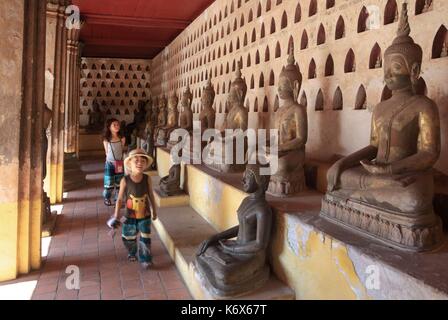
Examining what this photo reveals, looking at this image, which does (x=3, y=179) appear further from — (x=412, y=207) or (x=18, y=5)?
(x=412, y=207)

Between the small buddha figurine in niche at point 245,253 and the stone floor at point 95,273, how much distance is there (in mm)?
531

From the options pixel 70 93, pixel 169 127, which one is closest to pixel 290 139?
pixel 169 127

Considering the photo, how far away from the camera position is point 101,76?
18516 mm

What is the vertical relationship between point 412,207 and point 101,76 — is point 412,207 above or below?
below

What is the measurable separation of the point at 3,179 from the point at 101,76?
15488mm

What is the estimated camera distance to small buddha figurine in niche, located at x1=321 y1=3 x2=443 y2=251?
2586 millimetres

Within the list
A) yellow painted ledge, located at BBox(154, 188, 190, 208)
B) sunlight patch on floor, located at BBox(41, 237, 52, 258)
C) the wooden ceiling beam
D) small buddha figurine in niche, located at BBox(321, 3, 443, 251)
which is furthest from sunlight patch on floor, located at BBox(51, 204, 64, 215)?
the wooden ceiling beam

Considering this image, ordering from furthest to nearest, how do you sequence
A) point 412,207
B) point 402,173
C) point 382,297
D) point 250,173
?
point 250,173 → point 402,173 → point 412,207 → point 382,297

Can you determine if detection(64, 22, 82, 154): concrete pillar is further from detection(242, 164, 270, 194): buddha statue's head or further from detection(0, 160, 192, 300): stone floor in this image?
detection(242, 164, 270, 194): buddha statue's head

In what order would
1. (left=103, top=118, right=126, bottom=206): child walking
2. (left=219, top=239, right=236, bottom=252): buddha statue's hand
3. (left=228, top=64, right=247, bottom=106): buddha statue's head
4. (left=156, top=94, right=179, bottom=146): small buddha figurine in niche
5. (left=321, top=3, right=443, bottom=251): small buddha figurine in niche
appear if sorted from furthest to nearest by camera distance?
1. (left=156, top=94, right=179, bottom=146): small buddha figurine in niche
2. (left=103, top=118, right=126, bottom=206): child walking
3. (left=228, top=64, right=247, bottom=106): buddha statue's head
4. (left=219, top=239, right=236, bottom=252): buddha statue's hand
5. (left=321, top=3, right=443, bottom=251): small buddha figurine in niche

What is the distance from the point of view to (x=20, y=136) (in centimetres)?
410

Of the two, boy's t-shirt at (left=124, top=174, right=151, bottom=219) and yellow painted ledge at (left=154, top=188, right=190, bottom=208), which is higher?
boy's t-shirt at (left=124, top=174, right=151, bottom=219)

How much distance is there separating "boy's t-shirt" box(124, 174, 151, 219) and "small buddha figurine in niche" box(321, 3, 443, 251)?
1989mm

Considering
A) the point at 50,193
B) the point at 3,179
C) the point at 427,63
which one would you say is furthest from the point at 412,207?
the point at 50,193
